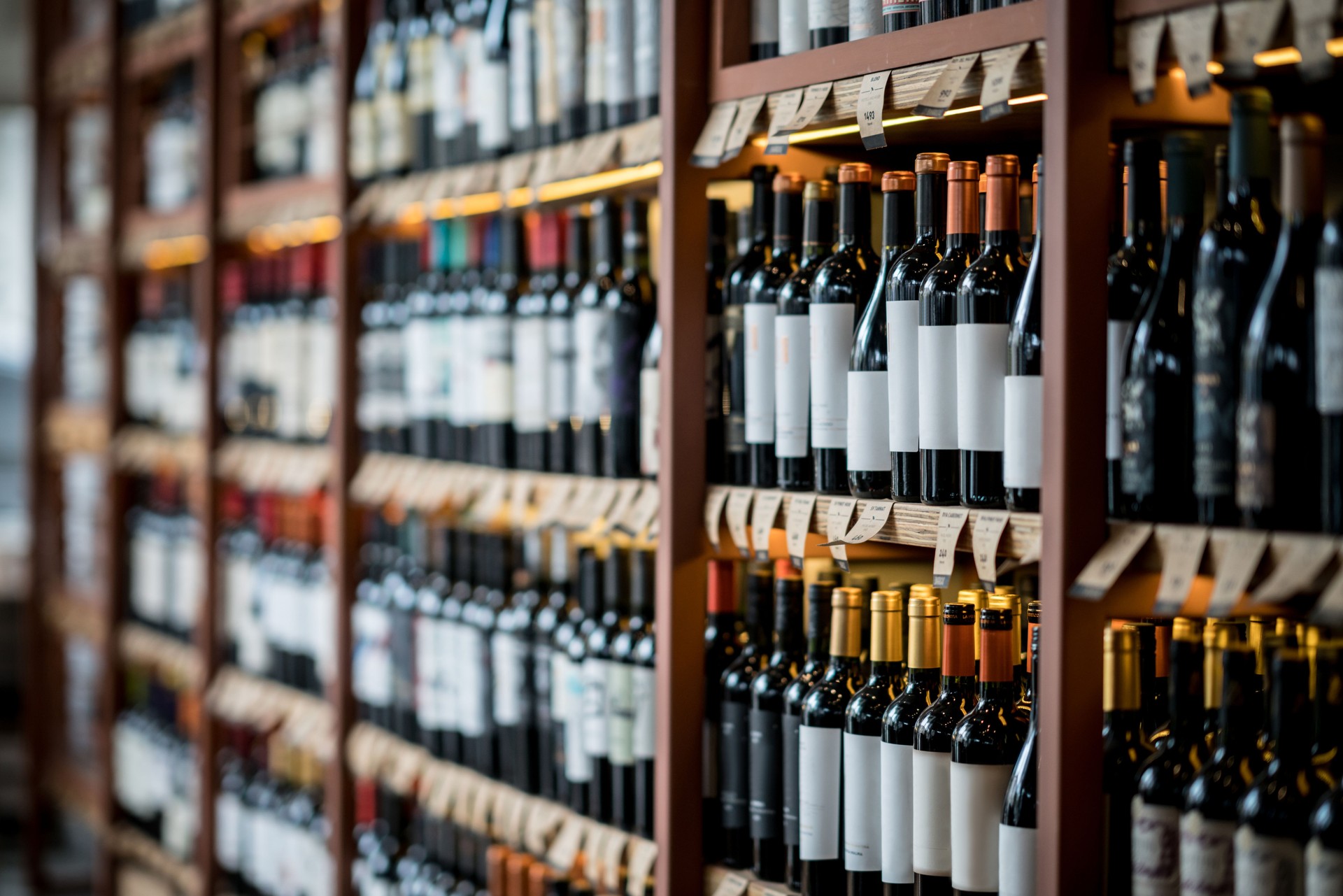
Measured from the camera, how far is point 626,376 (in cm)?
243

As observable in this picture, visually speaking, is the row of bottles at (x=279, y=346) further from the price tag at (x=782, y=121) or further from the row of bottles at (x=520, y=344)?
the price tag at (x=782, y=121)

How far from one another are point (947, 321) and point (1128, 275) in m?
0.22

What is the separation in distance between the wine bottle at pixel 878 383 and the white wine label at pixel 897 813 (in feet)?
Answer: 1.12

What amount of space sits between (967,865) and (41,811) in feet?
14.3

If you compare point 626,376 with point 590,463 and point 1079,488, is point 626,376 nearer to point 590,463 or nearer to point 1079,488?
point 590,463

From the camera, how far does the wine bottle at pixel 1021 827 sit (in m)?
1.68

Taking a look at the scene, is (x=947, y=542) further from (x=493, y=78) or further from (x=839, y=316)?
(x=493, y=78)

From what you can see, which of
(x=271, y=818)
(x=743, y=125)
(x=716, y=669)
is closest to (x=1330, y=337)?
(x=743, y=125)

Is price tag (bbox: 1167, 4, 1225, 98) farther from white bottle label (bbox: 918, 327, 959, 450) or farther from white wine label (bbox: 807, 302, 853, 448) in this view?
white wine label (bbox: 807, 302, 853, 448)

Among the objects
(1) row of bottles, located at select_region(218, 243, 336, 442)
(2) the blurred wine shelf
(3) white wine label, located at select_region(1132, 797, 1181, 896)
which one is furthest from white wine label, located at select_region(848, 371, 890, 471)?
(2) the blurred wine shelf

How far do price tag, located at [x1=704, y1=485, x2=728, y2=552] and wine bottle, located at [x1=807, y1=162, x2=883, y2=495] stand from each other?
0.23 m

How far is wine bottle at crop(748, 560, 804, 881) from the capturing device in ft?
6.88

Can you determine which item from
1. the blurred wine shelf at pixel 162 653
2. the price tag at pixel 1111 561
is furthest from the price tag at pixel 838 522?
the blurred wine shelf at pixel 162 653

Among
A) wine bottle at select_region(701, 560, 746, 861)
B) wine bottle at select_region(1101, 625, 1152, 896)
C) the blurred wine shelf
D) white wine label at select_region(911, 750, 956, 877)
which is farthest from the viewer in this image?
the blurred wine shelf
